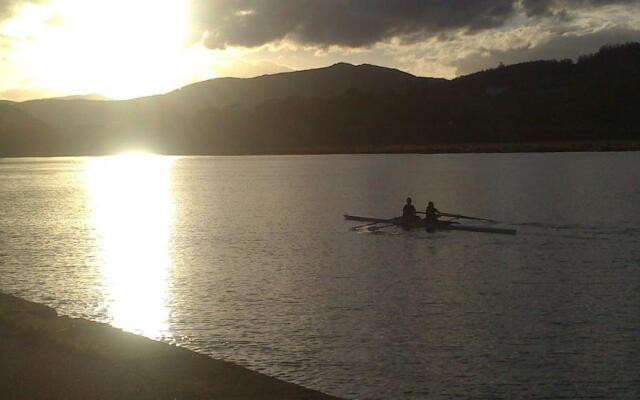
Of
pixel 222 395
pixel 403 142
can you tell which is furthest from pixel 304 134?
pixel 222 395

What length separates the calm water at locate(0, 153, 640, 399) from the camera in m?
14.4

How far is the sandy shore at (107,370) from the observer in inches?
420

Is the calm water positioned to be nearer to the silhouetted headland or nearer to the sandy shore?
the sandy shore

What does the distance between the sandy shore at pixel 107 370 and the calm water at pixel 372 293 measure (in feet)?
6.64

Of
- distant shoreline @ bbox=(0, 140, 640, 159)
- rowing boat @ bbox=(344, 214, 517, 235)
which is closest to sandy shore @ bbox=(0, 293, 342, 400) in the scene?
rowing boat @ bbox=(344, 214, 517, 235)

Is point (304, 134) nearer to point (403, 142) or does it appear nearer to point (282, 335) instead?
point (403, 142)

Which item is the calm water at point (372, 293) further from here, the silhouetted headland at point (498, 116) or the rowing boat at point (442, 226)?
the silhouetted headland at point (498, 116)

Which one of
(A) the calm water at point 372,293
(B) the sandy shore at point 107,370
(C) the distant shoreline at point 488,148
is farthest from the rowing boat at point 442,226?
(C) the distant shoreline at point 488,148

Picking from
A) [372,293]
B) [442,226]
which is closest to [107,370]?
[372,293]

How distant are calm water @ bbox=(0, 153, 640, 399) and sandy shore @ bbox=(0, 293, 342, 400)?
202cm

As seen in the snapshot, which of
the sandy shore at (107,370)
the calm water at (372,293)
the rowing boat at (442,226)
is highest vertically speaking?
the sandy shore at (107,370)

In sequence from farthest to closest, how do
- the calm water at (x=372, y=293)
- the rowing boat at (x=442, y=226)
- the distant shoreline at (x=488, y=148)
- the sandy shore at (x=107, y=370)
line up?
the distant shoreline at (x=488, y=148)
the rowing boat at (x=442, y=226)
the calm water at (x=372, y=293)
the sandy shore at (x=107, y=370)

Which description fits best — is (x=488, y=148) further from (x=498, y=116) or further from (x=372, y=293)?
(x=372, y=293)

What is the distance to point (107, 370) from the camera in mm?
11711
